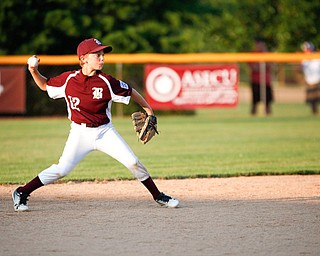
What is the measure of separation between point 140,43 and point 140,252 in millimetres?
17531

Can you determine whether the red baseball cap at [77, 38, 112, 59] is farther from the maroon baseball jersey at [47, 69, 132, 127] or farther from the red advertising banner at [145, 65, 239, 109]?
the red advertising banner at [145, 65, 239, 109]

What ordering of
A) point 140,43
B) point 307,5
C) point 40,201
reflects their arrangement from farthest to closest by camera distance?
1. point 307,5
2. point 140,43
3. point 40,201

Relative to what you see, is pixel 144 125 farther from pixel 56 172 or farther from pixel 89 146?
pixel 56 172

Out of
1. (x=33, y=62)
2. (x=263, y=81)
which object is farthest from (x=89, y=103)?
(x=263, y=81)

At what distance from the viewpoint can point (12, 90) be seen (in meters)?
20.4

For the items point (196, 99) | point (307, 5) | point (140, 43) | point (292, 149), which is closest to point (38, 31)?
point (140, 43)

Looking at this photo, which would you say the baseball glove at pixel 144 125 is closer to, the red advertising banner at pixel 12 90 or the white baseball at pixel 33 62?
the white baseball at pixel 33 62

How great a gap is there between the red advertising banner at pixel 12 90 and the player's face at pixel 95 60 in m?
13.7

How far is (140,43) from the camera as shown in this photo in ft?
74.5

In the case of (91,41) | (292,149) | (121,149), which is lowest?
(292,149)

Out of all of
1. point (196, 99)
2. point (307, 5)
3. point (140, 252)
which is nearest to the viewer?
point (140, 252)

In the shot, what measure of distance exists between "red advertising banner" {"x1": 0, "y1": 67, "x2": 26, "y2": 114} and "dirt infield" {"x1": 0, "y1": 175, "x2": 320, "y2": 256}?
11250 mm

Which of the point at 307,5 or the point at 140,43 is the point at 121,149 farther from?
the point at 307,5

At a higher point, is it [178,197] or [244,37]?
[244,37]
